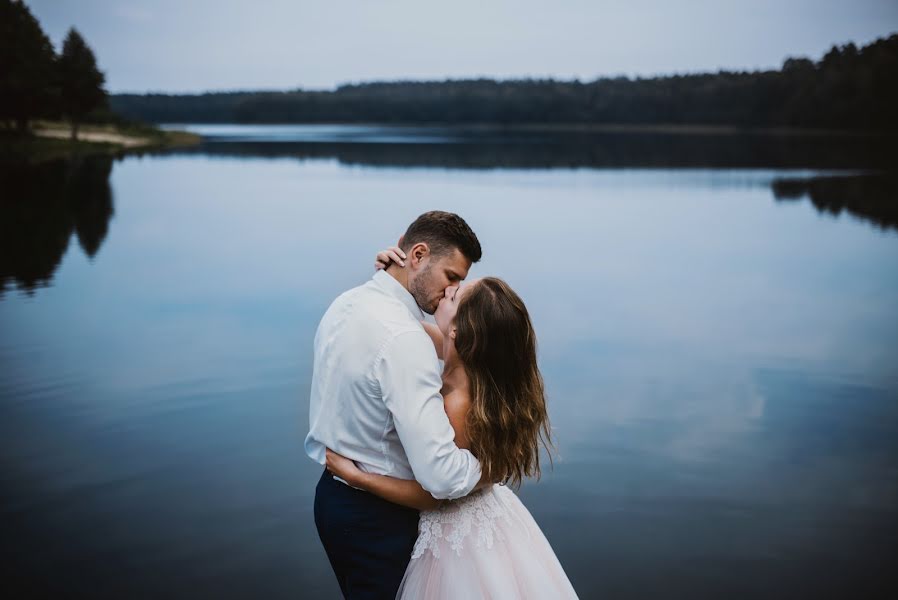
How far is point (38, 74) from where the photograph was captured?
51531mm

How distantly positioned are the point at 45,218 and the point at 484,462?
23098 millimetres

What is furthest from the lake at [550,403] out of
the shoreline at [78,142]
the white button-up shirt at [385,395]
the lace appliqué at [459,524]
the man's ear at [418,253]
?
the shoreline at [78,142]

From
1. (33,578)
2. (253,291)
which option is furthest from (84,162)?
(33,578)

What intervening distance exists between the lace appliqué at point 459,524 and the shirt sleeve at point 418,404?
57cm

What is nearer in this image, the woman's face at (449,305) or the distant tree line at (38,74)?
the woman's face at (449,305)

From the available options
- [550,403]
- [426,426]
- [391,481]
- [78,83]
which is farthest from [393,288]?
[78,83]

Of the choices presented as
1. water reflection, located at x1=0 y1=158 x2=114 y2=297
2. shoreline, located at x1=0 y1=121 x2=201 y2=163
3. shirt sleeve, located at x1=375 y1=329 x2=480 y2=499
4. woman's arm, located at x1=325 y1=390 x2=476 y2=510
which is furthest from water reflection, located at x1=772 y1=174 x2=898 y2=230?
shoreline, located at x1=0 y1=121 x2=201 y2=163

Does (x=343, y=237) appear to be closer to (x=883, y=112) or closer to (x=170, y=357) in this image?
(x=170, y=357)

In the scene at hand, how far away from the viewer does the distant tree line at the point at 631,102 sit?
314 ft

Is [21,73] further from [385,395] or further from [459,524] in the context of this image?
[385,395]

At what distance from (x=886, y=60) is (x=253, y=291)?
102m

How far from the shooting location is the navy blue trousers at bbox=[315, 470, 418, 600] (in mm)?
2953

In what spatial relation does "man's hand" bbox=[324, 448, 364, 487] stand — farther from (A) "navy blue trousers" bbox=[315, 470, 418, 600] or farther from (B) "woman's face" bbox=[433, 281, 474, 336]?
(B) "woman's face" bbox=[433, 281, 474, 336]

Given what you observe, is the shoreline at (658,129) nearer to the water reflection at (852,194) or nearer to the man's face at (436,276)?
the water reflection at (852,194)
